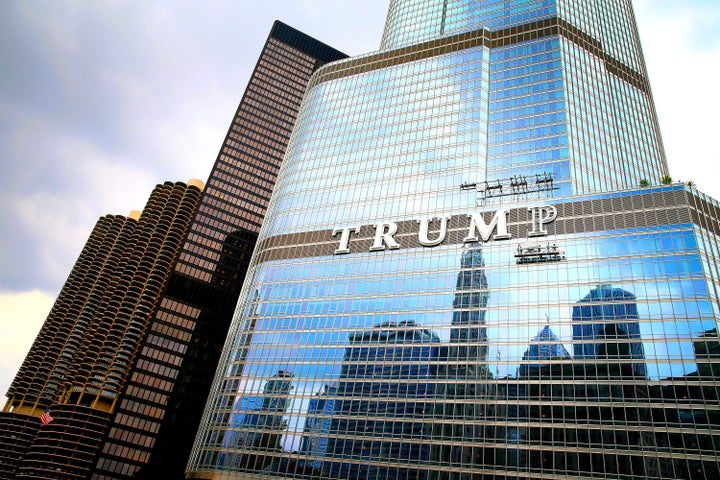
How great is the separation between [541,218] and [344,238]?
3426 cm

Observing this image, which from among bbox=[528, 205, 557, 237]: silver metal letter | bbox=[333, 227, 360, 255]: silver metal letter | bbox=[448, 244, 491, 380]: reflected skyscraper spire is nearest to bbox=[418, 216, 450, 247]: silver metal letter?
bbox=[448, 244, 491, 380]: reflected skyscraper spire

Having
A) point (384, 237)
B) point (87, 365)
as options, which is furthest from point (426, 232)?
point (87, 365)

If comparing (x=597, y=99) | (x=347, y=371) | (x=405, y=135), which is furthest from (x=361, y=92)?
(x=347, y=371)

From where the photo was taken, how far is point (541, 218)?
8431cm

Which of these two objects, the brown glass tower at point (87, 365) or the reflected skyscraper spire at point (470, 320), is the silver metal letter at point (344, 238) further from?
the brown glass tower at point (87, 365)

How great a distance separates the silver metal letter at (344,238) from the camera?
320 feet

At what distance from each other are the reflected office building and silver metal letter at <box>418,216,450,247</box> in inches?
14.0

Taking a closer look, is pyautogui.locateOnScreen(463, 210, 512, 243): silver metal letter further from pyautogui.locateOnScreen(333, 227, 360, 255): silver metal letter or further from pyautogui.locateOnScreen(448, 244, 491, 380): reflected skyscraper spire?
pyautogui.locateOnScreen(333, 227, 360, 255): silver metal letter

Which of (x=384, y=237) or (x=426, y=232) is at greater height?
(x=426, y=232)

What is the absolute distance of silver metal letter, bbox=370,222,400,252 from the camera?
9432cm

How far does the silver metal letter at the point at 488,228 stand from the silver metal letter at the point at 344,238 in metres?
21.3

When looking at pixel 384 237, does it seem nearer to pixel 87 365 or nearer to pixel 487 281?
pixel 487 281

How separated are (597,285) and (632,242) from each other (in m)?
7.97

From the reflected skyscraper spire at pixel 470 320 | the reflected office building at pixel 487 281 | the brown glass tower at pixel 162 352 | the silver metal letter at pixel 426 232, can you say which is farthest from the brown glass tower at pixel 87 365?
the reflected skyscraper spire at pixel 470 320
